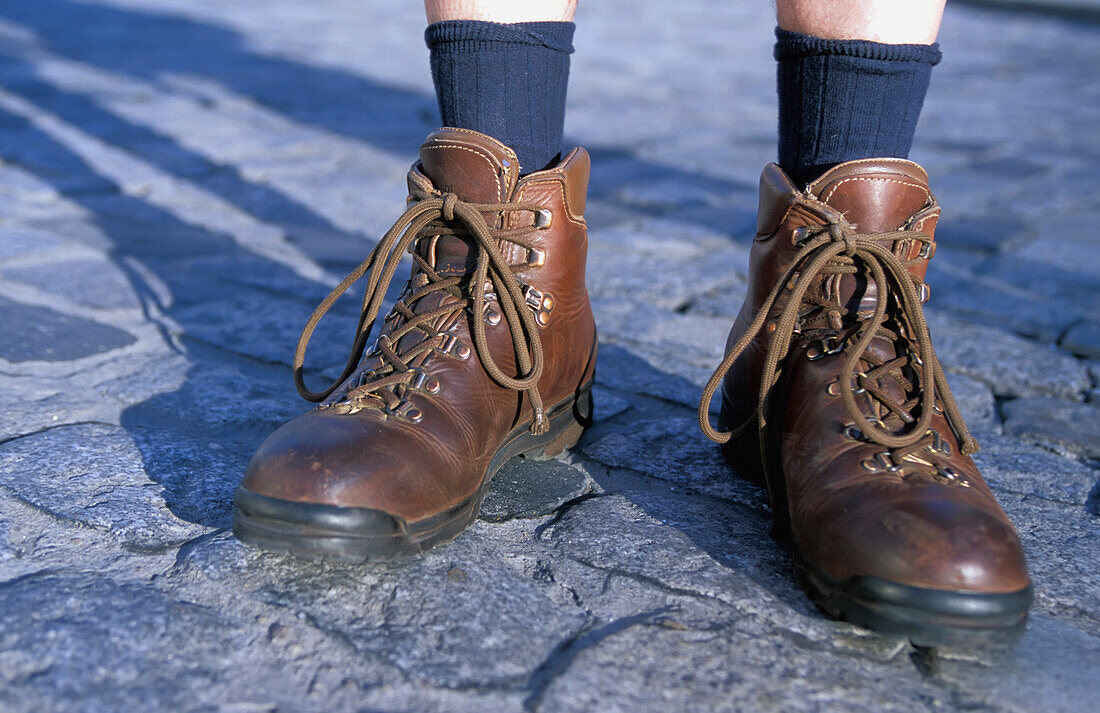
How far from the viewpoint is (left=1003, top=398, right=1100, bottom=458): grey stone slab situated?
1.79 m

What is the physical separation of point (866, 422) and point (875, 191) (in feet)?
1.04

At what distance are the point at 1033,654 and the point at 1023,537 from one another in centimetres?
32

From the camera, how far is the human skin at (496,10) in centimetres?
147

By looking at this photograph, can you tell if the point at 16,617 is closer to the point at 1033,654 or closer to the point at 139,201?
the point at 1033,654

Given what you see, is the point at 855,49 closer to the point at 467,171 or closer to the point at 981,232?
the point at 467,171

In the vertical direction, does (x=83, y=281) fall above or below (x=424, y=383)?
below

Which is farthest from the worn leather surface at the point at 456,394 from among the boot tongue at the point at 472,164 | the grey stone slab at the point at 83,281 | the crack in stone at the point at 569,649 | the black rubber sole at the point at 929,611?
the grey stone slab at the point at 83,281

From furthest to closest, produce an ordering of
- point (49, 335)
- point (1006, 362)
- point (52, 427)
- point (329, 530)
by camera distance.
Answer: point (1006, 362)
point (49, 335)
point (52, 427)
point (329, 530)

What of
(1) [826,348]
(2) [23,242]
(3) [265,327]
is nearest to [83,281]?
(2) [23,242]

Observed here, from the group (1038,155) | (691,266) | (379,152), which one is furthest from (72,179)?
(1038,155)

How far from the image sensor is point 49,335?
2051 millimetres

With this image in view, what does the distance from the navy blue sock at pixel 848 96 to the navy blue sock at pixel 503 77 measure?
0.35 meters

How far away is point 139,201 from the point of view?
3.18m

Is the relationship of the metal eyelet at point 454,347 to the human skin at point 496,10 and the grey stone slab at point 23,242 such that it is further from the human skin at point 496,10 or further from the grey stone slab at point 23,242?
the grey stone slab at point 23,242
